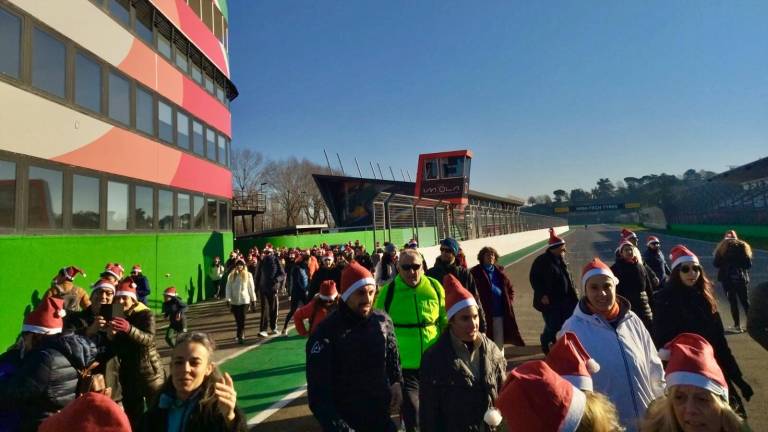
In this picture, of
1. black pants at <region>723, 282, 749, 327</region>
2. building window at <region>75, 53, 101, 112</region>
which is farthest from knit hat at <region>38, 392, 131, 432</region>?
building window at <region>75, 53, 101, 112</region>

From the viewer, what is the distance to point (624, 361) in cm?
267

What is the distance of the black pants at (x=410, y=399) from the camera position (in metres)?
3.57

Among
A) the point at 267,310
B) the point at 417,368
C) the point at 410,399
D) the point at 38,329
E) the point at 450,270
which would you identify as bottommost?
the point at 267,310

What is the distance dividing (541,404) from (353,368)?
1.68 meters

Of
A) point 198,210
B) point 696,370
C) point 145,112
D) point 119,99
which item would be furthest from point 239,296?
point 198,210

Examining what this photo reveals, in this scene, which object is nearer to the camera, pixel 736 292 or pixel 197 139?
pixel 736 292

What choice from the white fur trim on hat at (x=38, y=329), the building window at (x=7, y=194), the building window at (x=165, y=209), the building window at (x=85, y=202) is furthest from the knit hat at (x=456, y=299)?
the building window at (x=165, y=209)

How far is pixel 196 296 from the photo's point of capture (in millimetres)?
16359

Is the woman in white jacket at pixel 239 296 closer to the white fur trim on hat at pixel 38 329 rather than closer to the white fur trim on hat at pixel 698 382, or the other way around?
the white fur trim on hat at pixel 38 329

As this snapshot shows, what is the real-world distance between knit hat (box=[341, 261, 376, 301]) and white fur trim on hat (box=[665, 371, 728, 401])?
6.46 feet

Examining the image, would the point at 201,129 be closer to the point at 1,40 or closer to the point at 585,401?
the point at 1,40

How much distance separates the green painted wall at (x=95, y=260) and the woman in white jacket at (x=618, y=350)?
10.1m

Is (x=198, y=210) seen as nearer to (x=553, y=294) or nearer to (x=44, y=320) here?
(x=44, y=320)

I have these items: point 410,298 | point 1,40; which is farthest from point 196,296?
point 410,298
